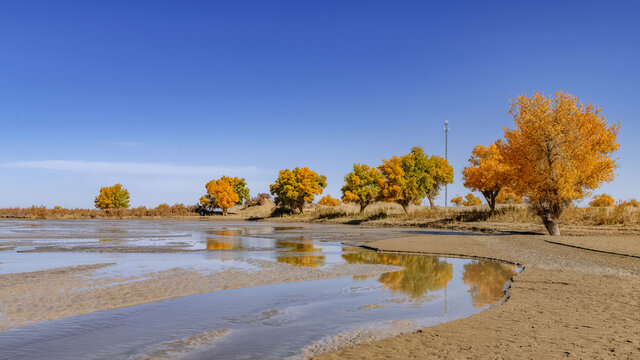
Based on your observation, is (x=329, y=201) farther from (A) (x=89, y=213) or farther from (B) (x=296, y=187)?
(A) (x=89, y=213)

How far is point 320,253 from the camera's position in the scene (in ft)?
63.9

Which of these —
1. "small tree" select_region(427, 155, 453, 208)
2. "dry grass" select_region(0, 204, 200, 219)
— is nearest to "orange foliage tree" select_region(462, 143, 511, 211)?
"small tree" select_region(427, 155, 453, 208)

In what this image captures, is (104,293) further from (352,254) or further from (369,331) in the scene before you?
(352,254)

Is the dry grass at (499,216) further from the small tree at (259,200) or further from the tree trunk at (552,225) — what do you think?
the small tree at (259,200)

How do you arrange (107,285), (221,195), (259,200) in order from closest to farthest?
1. (107,285)
2. (221,195)
3. (259,200)

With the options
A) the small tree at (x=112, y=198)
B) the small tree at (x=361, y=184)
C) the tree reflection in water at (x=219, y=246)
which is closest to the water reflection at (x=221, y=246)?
the tree reflection in water at (x=219, y=246)

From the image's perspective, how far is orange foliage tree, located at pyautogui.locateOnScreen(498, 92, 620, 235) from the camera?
86.6 ft

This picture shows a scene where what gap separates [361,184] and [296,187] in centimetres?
1341

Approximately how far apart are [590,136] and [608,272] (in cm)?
1816

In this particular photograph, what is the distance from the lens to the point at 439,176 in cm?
6544

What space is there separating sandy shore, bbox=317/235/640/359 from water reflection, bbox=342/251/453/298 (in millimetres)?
2086

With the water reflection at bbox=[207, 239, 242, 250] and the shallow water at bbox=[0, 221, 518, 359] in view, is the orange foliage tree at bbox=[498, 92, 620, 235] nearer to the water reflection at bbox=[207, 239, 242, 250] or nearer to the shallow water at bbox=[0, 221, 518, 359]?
the shallow water at bbox=[0, 221, 518, 359]

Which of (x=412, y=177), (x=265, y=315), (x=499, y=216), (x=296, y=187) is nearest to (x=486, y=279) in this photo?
(x=265, y=315)

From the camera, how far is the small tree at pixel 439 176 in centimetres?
6531
